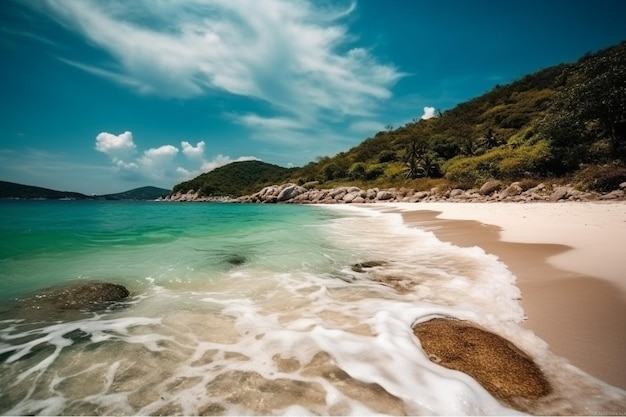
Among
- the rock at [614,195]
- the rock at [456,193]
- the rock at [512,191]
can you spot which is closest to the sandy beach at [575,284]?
the rock at [614,195]

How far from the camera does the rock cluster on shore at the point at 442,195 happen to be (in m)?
18.6

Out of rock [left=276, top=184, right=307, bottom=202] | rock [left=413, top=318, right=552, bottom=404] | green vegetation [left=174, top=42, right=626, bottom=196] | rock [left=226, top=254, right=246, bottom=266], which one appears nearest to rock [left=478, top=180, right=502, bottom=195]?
green vegetation [left=174, top=42, right=626, bottom=196]

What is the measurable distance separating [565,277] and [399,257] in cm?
343

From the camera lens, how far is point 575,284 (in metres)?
4.46

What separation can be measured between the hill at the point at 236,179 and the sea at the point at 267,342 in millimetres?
89112

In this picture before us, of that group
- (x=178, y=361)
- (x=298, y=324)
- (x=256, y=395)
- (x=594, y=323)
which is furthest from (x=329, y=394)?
(x=594, y=323)

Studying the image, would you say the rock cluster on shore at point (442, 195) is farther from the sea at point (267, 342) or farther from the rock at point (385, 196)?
the sea at point (267, 342)

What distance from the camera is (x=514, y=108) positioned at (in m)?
67.1

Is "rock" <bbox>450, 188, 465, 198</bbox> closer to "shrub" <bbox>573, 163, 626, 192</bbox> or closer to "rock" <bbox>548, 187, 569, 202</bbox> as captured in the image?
"rock" <bbox>548, 187, 569, 202</bbox>

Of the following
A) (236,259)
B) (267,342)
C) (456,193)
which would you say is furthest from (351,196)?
(267,342)

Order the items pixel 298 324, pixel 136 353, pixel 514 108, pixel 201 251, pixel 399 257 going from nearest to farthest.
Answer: pixel 136 353
pixel 298 324
pixel 399 257
pixel 201 251
pixel 514 108

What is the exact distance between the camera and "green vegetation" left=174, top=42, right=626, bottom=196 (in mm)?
22797

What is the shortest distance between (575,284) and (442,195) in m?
31.8

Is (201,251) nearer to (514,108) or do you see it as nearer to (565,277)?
(565,277)
